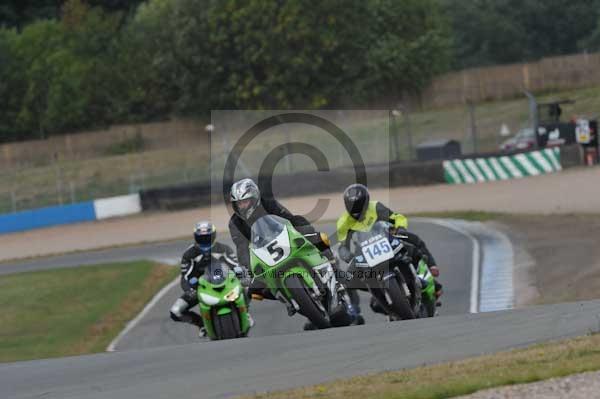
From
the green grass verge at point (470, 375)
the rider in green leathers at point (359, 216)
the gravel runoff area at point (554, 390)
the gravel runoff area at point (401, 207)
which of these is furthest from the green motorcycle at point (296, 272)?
the gravel runoff area at point (401, 207)

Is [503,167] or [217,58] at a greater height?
[217,58]

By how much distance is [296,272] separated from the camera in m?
10.4

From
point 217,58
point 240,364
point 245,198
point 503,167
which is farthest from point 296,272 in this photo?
point 217,58

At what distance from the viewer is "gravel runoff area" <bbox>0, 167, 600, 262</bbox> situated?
1030 inches

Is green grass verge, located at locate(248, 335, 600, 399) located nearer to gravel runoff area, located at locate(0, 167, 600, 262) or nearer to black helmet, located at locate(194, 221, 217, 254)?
black helmet, located at locate(194, 221, 217, 254)

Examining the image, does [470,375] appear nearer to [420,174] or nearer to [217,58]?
[420,174]

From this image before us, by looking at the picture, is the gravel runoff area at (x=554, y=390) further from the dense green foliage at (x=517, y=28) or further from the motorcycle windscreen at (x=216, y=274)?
the dense green foliage at (x=517, y=28)

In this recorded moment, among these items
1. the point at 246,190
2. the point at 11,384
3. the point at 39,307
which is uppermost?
the point at 246,190

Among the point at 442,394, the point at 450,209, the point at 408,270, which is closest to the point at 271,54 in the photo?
the point at 450,209

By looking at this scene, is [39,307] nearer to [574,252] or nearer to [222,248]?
[222,248]

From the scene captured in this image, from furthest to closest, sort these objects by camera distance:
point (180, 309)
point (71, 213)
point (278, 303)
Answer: point (71, 213) < point (278, 303) < point (180, 309)

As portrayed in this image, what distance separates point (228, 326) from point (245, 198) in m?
1.91

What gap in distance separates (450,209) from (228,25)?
32189 mm

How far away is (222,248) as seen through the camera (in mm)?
12922
